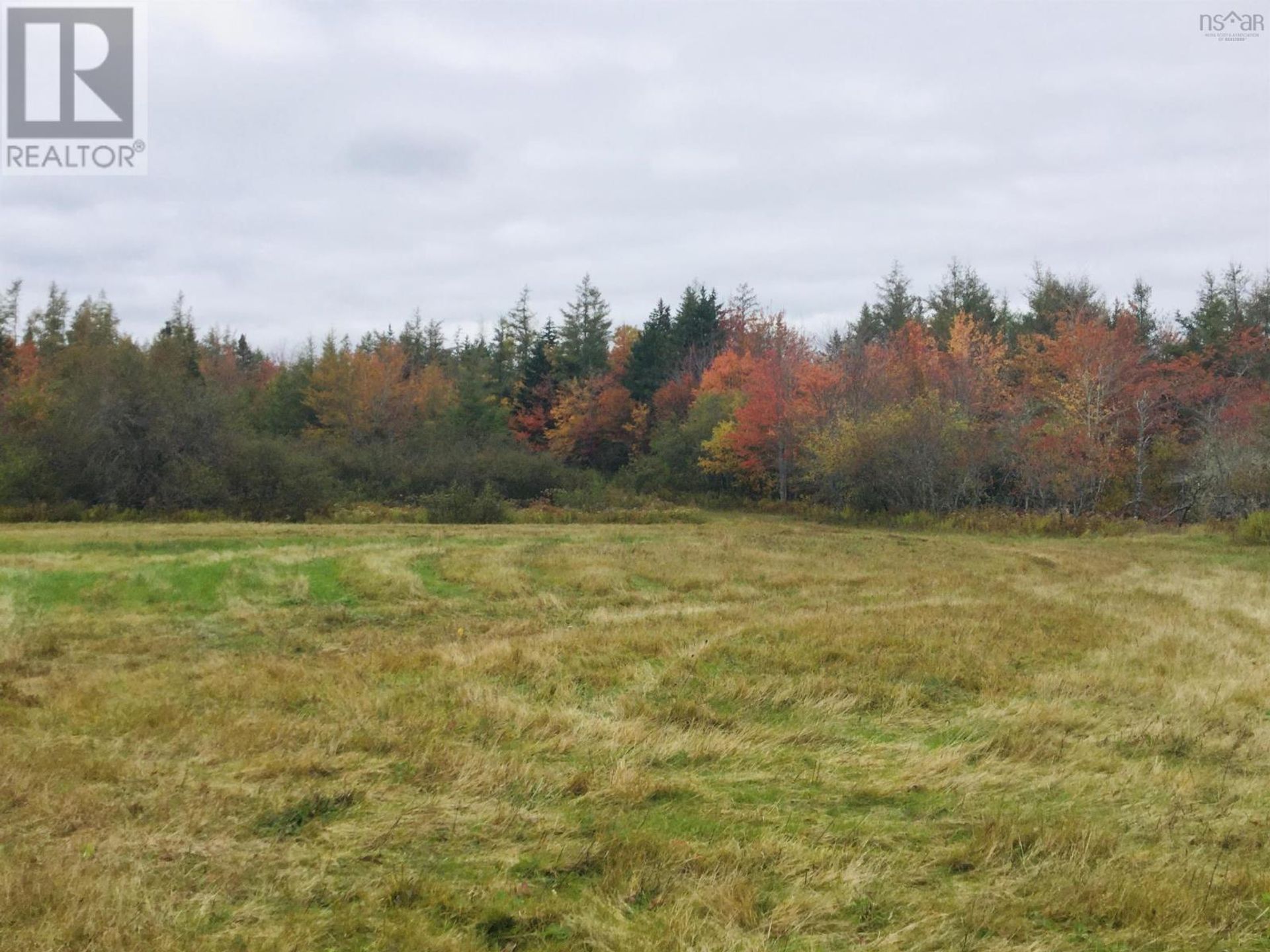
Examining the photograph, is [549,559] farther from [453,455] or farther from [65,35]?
[453,455]

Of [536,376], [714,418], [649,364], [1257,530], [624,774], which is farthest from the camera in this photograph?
[536,376]

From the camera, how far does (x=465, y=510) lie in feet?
100

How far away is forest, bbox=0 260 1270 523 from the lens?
1204 inches

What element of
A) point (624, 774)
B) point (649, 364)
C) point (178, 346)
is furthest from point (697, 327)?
point (624, 774)

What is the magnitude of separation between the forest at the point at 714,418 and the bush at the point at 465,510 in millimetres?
561

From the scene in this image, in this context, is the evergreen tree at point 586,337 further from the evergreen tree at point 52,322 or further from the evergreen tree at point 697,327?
the evergreen tree at point 52,322

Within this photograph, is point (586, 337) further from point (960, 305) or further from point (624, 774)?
point (624, 774)

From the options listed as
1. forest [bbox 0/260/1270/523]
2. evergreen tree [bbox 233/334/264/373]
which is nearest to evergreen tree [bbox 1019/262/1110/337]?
forest [bbox 0/260/1270/523]

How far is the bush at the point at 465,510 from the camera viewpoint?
30500 millimetres

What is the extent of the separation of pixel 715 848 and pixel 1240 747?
15.0 feet

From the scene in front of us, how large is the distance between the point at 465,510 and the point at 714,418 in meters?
19.5

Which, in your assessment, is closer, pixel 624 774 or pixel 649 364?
pixel 624 774

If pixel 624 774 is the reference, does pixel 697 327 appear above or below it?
above

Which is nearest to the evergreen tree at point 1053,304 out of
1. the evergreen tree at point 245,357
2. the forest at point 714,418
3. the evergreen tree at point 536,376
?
the forest at point 714,418
